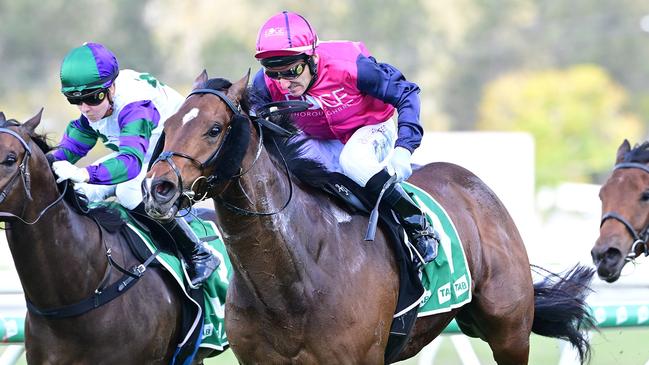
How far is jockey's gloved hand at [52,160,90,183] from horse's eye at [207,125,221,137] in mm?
1064

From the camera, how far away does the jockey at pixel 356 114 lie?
15.6 feet

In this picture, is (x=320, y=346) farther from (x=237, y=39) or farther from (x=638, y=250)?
(x=237, y=39)

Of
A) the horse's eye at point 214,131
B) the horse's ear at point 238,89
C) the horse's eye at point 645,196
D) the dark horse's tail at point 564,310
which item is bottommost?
the dark horse's tail at point 564,310

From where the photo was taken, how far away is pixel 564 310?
235 inches

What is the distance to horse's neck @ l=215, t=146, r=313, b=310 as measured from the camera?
167 inches

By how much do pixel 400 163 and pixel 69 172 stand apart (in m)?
1.47

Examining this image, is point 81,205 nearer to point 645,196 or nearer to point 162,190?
point 162,190

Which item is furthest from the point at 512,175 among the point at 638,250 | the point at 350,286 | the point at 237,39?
the point at 237,39

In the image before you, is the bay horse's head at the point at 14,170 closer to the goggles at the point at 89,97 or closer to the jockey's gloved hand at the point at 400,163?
the goggles at the point at 89,97

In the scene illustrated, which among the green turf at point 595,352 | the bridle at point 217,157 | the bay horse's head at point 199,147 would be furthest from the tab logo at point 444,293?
the green turf at point 595,352

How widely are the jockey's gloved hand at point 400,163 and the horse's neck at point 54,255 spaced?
1438 mm

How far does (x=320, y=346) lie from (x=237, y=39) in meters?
33.2

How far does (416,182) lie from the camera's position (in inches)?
222

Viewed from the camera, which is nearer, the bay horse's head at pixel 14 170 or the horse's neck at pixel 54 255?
the bay horse's head at pixel 14 170
